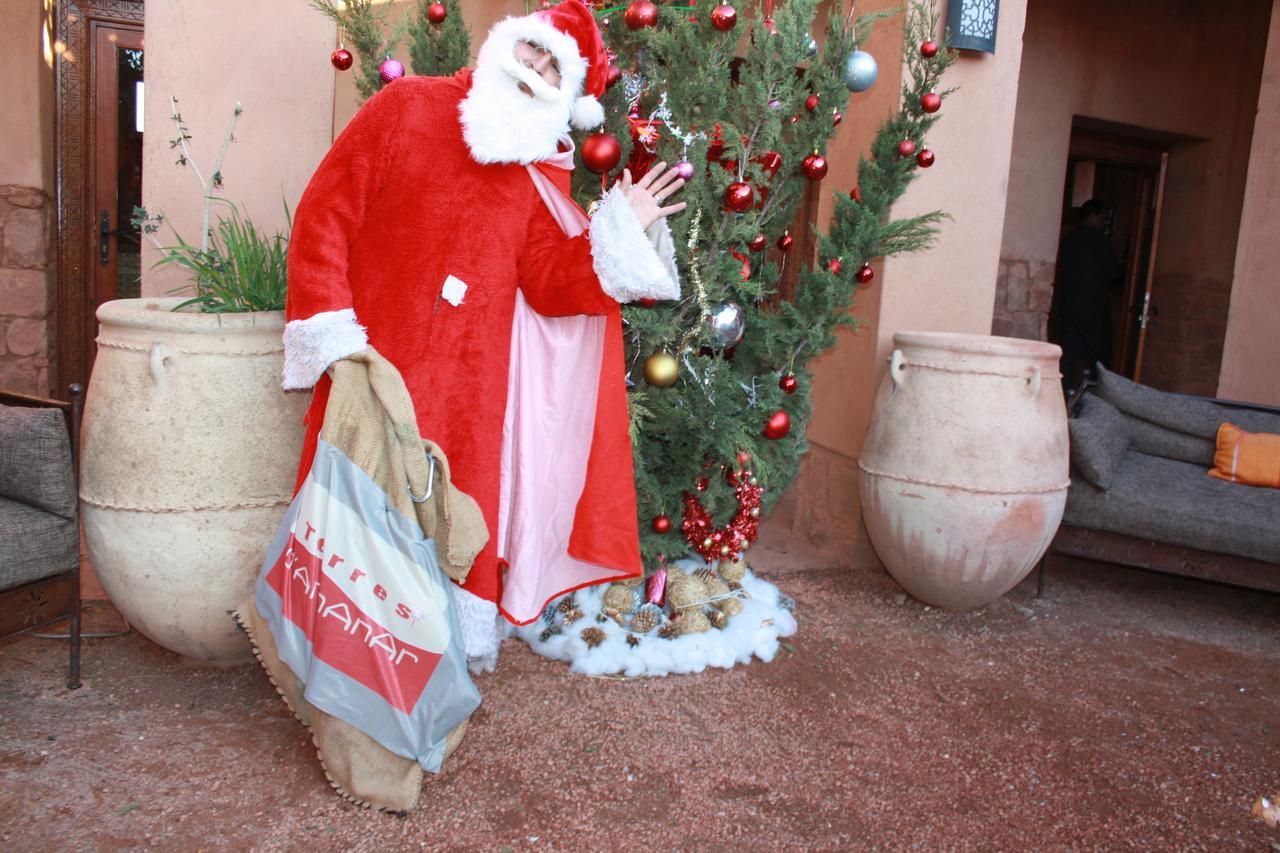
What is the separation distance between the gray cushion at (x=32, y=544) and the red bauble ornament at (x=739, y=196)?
6.23ft

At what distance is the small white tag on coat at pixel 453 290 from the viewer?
222cm

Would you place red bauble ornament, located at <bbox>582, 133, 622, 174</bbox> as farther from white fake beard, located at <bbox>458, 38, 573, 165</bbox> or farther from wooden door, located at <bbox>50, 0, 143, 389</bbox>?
wooden door, located at <bbox>50, 0, 143, 389</bbox>

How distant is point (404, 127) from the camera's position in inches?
86.1

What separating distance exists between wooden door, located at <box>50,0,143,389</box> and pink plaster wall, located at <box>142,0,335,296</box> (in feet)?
5.43

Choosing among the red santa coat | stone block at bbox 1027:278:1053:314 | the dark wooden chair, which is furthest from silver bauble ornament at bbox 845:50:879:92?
stone block at bbox 1027:278:1053:314

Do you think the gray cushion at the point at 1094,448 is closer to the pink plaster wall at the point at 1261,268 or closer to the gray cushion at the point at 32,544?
the pink plaster wall at the point at 1261,268

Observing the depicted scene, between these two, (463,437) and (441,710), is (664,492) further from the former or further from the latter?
(441,710)

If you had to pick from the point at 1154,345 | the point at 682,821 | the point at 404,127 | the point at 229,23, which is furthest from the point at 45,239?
the point at 1154,345

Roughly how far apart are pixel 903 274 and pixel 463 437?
2187 millimetres

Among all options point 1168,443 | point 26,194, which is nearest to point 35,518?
point 26,194

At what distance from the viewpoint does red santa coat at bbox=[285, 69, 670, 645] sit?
6.95ft

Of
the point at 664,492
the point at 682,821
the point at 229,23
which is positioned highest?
the point at 229,23

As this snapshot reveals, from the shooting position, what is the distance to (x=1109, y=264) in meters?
6.69

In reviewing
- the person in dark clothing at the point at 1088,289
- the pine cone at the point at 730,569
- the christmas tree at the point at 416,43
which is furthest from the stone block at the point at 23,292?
the person in dark clothing at the point at 1088,289
